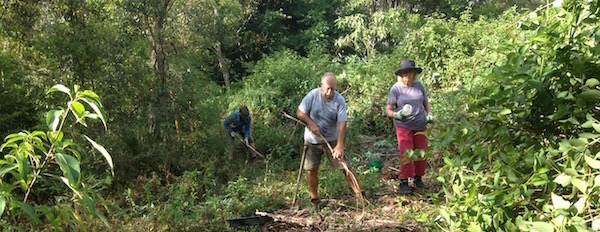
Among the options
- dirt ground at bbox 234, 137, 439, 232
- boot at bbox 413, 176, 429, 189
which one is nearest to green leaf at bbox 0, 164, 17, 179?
dirt ground at bbox 234, 137, 439, 232

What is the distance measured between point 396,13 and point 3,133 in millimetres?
10387

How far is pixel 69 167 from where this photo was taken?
50.8 inches

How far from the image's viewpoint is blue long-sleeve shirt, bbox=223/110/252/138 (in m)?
7.42

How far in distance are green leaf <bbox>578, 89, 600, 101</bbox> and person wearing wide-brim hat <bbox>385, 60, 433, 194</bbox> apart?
133 inches

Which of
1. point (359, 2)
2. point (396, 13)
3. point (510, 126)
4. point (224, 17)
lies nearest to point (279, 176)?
point (510, 126)

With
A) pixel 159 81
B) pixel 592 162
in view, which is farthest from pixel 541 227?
pixel 159 81

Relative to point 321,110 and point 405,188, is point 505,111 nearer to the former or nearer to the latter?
point 321,110

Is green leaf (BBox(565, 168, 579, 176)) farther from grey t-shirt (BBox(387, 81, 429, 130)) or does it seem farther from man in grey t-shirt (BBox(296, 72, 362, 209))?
grey t-shirt (BBox(387, 81, 429, 130))

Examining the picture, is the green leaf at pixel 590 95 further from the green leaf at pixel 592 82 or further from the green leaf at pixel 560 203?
the green leaf at pixel 560 203

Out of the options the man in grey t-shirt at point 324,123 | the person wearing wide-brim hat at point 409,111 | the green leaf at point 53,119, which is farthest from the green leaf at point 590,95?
the person wearing wide-brim hat at point 409,111

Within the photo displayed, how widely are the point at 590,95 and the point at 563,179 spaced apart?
276mm

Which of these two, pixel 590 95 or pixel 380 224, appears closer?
pixel 590 95

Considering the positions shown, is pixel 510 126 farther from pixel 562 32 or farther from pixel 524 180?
pixel 562 32

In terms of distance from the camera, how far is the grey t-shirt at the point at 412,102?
4.88m
